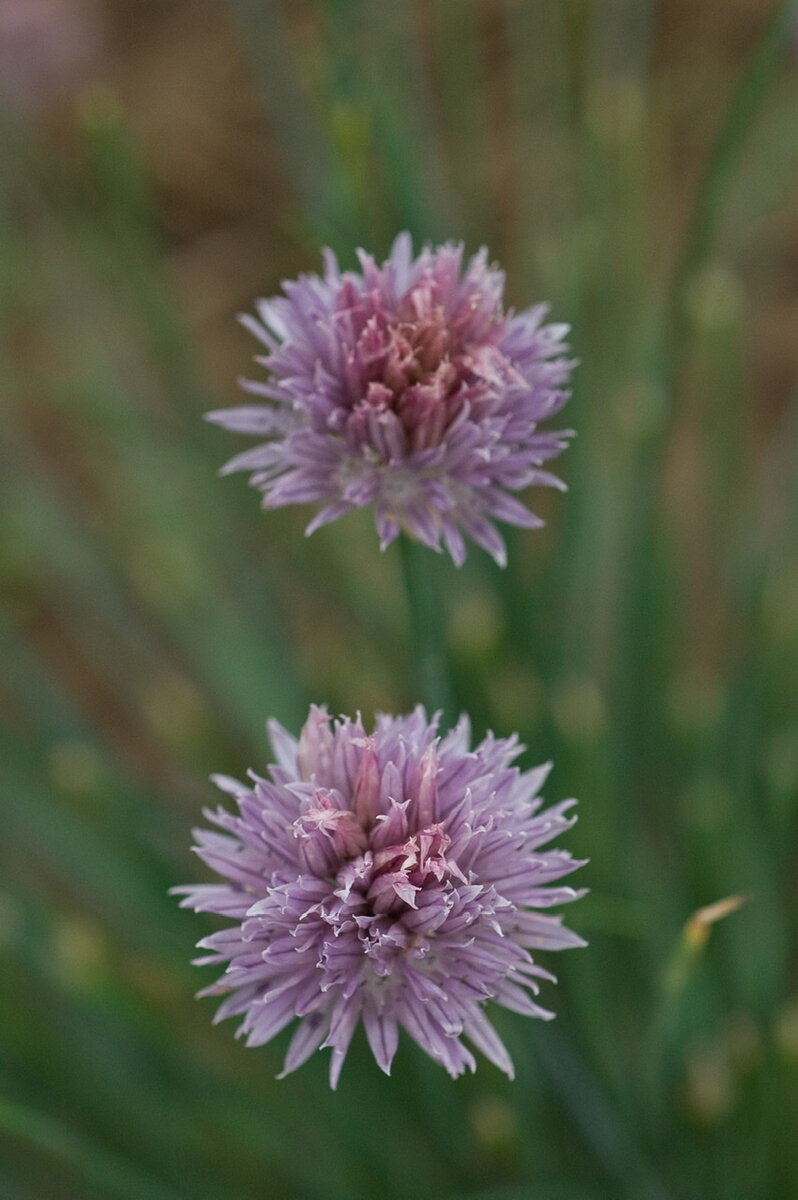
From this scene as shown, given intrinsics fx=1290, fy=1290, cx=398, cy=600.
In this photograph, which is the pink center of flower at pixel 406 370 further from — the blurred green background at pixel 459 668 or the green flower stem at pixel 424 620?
the blurred green background at pixel 459 668

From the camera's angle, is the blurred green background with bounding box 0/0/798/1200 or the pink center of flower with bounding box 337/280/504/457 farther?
the blurred green background with bounding box 0/0/798/1200

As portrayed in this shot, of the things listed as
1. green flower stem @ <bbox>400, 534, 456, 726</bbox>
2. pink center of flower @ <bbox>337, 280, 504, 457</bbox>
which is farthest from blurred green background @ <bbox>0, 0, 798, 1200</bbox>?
pink center of flower @ <bbox>337, 280, 504, 457</bbox>

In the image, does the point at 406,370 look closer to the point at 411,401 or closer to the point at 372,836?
the point at 411,401

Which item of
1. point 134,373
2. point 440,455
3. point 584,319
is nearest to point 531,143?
point 584,319

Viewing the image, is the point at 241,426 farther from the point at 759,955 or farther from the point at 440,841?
the point at 759,955

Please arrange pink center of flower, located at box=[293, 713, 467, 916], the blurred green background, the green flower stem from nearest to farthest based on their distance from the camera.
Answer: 1. pink center of flower, located at box=[293, 713, 467, 916]
2. the green flower stem
3. the blurred green background

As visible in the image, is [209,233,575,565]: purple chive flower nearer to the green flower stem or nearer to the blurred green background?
the green flower stem

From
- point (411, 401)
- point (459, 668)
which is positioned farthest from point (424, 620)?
point (459, 668)

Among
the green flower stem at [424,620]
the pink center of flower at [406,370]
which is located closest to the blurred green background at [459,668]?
the green flower stem at [424,620]
